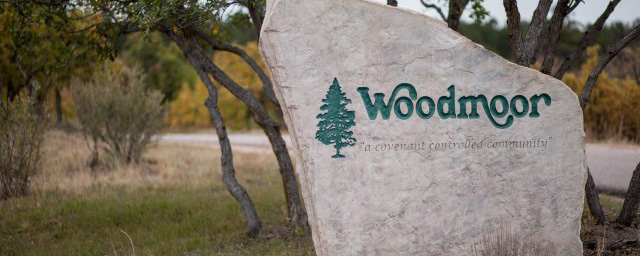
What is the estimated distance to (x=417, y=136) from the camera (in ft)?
14.9

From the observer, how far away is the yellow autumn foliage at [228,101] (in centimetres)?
2739

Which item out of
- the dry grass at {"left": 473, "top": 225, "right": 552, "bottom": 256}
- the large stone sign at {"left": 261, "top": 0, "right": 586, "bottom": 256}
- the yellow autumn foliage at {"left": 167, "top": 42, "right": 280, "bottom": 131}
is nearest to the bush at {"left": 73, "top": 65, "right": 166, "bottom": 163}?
the large stone sign at {"left": 261, "top": 0, "right": 586, "bottom": 256}

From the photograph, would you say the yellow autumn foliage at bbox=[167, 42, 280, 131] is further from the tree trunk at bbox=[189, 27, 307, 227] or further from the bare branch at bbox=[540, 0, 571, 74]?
the bare branch at bbox=[540, 0, 571, 74]

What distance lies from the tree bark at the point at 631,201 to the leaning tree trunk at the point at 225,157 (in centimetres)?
420

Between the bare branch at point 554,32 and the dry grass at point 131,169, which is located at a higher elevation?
the bare branch at point 554,32

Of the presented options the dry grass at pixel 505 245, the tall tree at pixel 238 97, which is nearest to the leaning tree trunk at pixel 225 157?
the tall tree at pixel 238 97

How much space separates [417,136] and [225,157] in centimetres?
319

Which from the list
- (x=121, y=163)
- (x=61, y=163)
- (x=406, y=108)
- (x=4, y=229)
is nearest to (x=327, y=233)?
(x=406, y=108)

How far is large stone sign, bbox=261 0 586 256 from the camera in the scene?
439 centimetres

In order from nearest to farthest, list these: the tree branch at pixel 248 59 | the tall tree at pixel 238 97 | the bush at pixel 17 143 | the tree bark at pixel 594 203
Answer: the tree bark at pixel 594 203, the tall tree at pixel 238 97, the tree branch at pixel 248 59, the bush at pixel 17 143

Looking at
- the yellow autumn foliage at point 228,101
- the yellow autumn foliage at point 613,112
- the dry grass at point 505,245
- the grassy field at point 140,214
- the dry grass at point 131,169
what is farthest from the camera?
the yellow autumn foliage at point 228,101

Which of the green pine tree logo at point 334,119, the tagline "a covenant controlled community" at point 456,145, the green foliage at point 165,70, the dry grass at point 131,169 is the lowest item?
the dry grass at point 131,169

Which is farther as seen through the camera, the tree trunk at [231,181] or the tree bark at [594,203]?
the tree trunk at [231,181]

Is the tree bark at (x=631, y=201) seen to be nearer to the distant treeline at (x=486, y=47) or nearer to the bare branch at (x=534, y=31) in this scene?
the bare branch at (x=534, y=31)
